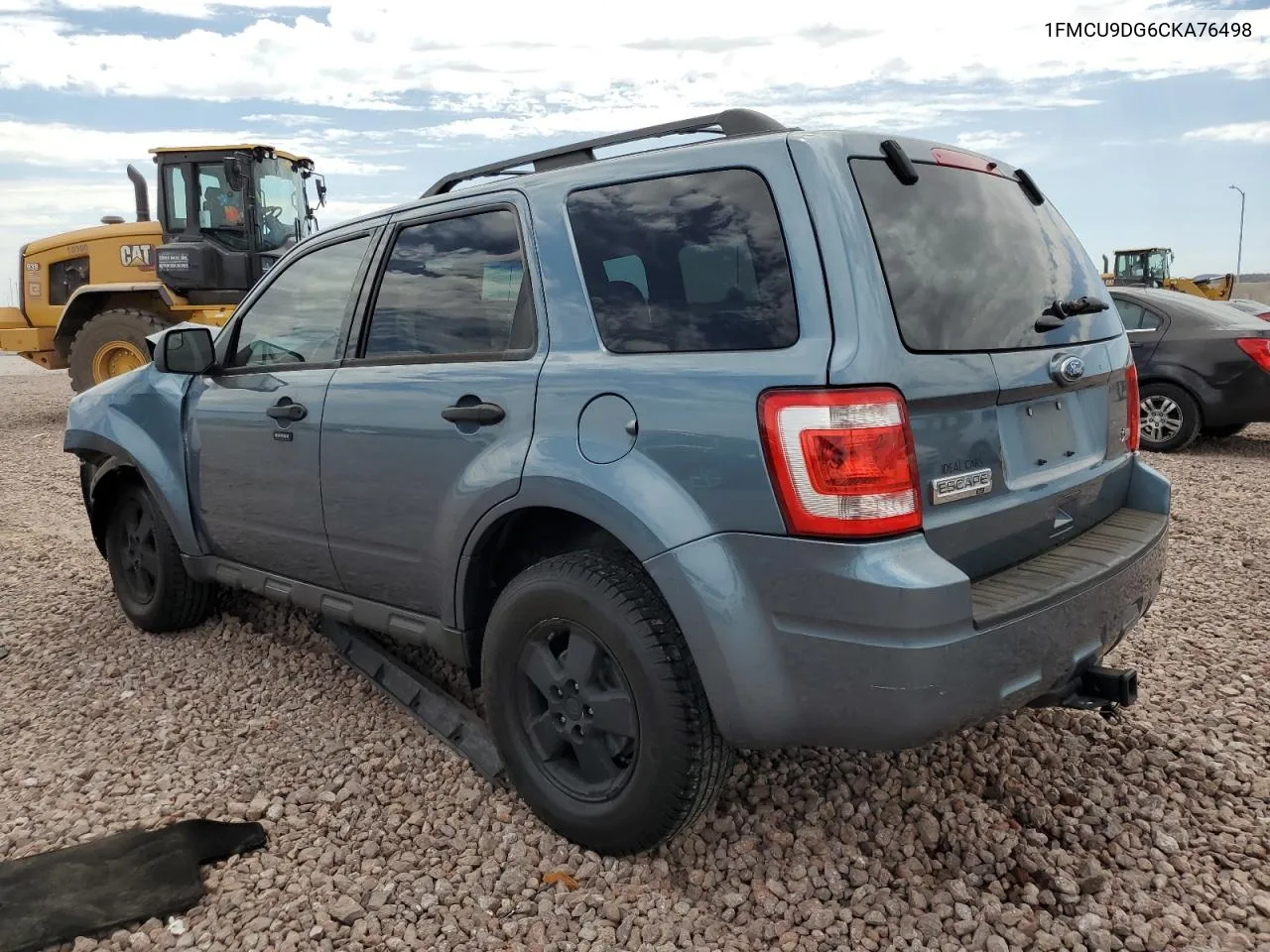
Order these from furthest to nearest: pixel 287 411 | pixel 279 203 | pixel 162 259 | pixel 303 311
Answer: pixel 279 203 < pixel 162 259 < pixel 303 311 < pixel 287 411

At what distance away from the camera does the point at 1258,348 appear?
8547 millimetres

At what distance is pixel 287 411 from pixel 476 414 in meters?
1.06

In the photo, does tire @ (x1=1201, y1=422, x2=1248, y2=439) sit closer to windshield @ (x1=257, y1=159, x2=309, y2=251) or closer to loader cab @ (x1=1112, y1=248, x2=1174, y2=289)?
windshield @ (x1=257, y1=159, x2=309, y2=251)

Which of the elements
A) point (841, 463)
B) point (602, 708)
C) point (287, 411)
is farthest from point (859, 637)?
point (287, 411)

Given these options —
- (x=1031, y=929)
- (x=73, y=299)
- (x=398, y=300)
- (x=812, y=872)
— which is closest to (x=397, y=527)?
(x=398, y=300)

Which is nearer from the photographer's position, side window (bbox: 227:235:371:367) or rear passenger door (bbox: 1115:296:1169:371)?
side window (bbox: 227:235:371:367)

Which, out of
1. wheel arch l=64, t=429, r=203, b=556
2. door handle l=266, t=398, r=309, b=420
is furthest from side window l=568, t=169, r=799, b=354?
wheel arch l=64, t=429, r=203, b=556

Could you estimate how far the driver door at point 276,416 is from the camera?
357 centimetres

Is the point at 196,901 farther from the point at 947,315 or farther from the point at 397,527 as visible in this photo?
the point at 947,315

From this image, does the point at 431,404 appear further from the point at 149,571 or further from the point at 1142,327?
the point at 1142,327

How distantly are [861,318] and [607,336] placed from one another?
0.73 metres

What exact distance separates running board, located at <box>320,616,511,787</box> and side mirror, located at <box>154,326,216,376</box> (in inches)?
45.1

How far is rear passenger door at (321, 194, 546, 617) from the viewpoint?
9.46 ft

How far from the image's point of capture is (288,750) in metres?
3.54
